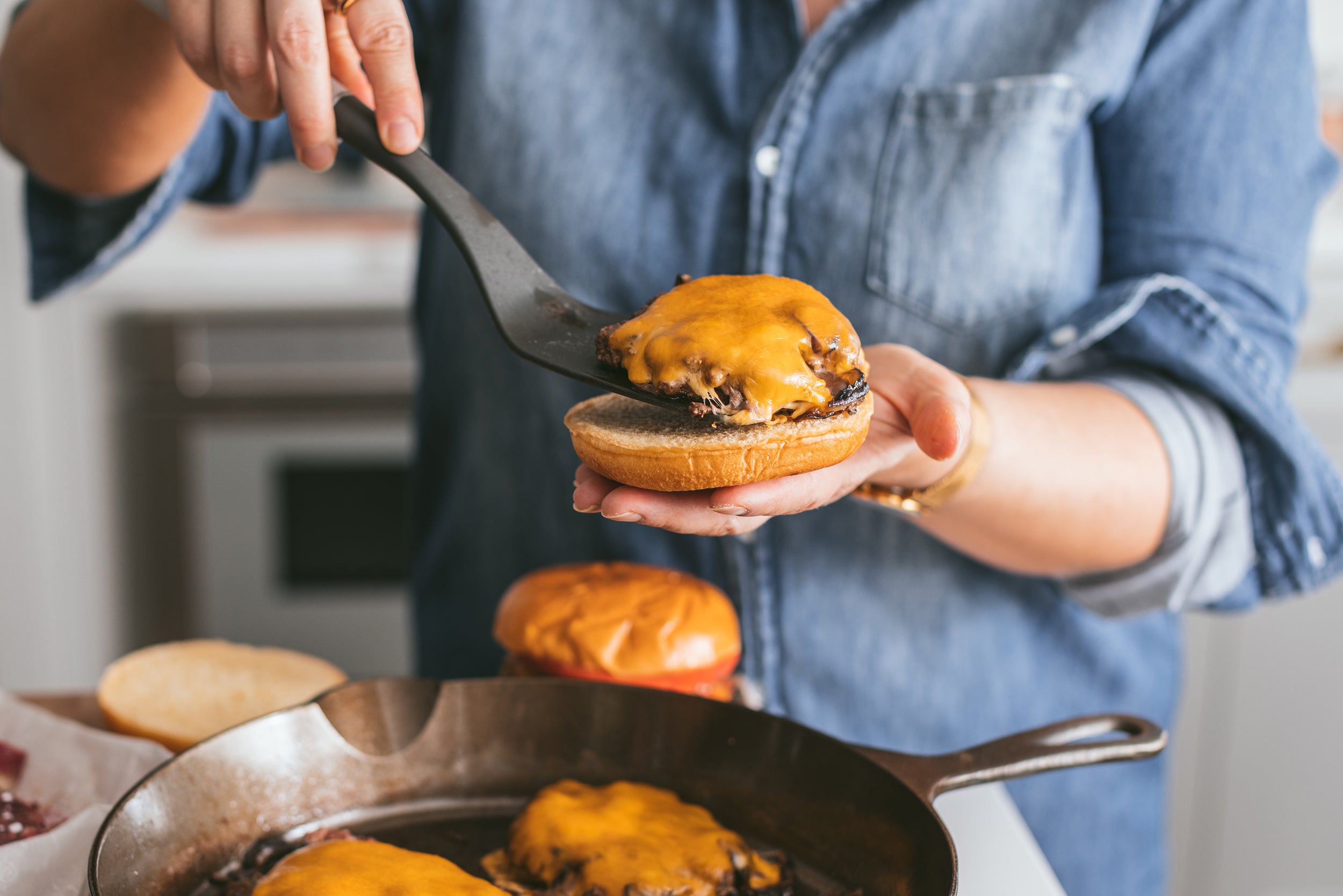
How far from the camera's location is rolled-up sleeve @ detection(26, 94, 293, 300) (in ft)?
3.20

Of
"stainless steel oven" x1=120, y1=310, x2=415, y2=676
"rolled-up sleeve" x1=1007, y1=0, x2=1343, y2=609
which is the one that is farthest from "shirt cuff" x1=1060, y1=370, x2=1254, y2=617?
"stainless steel oven" x1=120, y1=310, x2=415, y2=676

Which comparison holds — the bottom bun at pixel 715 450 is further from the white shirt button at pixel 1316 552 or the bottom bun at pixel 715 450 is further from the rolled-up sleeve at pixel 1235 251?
the white shirt button at pixel 1316 552

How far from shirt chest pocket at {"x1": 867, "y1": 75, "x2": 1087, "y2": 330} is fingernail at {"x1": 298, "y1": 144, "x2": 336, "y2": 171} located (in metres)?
0.46

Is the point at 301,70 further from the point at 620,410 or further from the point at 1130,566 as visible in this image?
the point at 1130,566

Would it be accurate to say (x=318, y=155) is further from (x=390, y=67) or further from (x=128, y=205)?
(x=128, y=205)

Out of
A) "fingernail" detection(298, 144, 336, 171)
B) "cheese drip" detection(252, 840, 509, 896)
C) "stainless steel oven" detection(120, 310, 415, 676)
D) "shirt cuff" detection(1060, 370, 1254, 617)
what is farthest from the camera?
"stainless steel oven" detection(120, 310, 415, 676)

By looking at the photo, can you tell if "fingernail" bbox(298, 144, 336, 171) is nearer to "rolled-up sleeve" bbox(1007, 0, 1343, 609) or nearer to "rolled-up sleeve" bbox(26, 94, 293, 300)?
"rolled-up sleeve" bbox(26, 94, 293, 300)

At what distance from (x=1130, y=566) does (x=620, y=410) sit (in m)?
0.49

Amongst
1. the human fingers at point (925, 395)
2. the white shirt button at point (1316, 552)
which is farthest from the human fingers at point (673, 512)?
the white shirt button at point (1316, 552)

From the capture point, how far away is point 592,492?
62 cm

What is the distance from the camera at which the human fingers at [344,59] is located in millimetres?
712

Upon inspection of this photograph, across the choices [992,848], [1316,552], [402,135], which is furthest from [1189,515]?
[402,135]

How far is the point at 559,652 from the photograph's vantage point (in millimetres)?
753

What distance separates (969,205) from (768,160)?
7.0 inches
